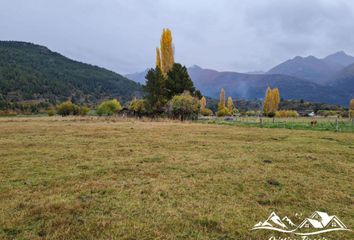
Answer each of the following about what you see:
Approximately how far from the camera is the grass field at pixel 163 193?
4.61 metres

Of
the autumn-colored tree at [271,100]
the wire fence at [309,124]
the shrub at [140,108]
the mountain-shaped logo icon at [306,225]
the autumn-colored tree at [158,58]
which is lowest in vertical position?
the mountain-shaped logo icon at [306,225]

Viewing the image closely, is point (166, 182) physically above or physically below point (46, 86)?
below

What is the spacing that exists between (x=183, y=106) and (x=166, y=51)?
12964 mm

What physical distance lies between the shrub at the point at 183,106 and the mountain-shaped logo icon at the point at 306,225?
121 feet

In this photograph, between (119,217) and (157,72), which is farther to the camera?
(157,72)

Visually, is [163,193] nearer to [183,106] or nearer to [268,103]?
[183,106]

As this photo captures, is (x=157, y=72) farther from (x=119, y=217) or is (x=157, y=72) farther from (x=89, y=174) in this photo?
(x=119, y=217)

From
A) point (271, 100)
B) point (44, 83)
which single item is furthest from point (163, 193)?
point (44, 83)

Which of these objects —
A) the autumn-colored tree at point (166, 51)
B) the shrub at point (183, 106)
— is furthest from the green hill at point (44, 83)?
the shrub at point (183, 106)

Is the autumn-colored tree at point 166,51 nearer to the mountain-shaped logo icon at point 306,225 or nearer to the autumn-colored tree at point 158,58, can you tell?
the autumn-colored tree at point 158,58

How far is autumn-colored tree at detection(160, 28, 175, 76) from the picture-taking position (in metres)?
47.8

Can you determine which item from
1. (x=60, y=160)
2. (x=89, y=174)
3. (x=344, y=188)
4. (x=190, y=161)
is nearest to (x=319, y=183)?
(x=344, y=188)

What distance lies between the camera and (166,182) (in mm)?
7340

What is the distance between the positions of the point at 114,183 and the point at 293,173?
6.13 m
